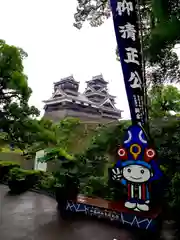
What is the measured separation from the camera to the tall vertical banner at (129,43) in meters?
4.28

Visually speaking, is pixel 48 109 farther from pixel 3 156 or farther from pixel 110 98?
pixel 3 156

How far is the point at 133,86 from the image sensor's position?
4445 millimetres

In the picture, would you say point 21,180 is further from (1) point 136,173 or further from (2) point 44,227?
(1) point 136,173

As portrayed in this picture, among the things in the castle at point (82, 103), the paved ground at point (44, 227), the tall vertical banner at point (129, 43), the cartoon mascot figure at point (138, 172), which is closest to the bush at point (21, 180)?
the paved ground at point (44, 227)

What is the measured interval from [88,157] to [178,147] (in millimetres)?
2467

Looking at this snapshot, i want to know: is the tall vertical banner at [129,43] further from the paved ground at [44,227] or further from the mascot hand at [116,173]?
the paved ground at [44,227]

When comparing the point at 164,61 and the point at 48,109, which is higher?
the point at 48,109

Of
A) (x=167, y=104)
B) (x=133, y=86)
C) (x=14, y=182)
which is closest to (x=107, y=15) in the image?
(x=133, y=86)

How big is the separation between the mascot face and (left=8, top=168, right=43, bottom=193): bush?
242 inches

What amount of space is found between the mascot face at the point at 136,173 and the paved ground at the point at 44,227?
48.0 inches

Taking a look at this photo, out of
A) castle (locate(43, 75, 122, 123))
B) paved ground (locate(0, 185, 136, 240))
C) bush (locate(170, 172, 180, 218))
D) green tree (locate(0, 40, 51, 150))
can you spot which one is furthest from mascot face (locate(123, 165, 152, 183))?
castle (locate(43, 75, 122, 123))

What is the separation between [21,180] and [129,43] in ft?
24.3

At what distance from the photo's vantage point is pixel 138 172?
460 centimetres

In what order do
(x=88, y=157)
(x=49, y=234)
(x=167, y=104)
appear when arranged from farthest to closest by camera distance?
1. (x=167, y=104)
2. (x=88, y=157)
3. (x=49, y=234)
